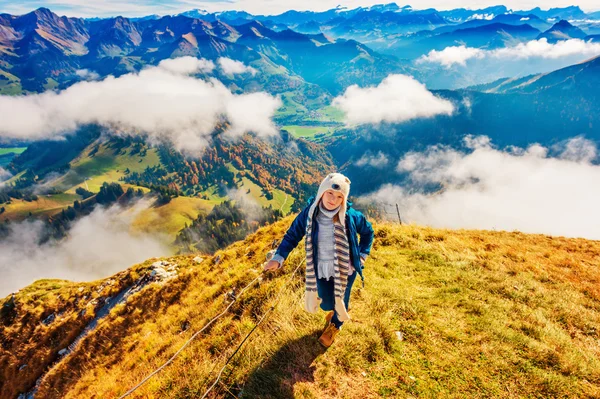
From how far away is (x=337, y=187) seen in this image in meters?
5.69

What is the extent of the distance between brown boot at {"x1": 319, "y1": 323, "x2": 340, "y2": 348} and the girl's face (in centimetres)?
310

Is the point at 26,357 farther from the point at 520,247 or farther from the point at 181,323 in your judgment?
the point at 520,247

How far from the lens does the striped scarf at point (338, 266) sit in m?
6.23

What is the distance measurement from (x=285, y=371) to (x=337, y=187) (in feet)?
14.3

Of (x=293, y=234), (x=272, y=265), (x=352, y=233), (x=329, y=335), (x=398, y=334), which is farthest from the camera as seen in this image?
(x=398, y=334)

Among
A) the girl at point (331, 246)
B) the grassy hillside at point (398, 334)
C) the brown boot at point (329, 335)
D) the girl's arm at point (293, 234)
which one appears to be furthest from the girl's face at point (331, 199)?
the grassy hillside at point (398, 334)

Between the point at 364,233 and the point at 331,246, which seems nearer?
the point at 331,246

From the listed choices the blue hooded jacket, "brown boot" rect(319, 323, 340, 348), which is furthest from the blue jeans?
the blue hooded jacket

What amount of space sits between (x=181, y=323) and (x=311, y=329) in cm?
654

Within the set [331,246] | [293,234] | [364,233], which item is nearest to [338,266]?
[331,246]

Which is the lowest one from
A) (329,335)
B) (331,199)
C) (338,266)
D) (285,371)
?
(285,371)

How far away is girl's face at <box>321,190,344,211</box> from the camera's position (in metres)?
5.75

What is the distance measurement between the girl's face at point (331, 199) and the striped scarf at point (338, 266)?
0.42 meters

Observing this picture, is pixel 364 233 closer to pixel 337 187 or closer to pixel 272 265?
pixel 337 187
